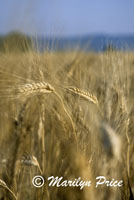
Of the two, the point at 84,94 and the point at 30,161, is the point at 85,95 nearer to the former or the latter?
the point at 84,94

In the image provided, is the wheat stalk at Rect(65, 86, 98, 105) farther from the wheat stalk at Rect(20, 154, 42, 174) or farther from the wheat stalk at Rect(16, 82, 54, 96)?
A: the wheat stalk at Rect(20, 154, 42, 174)

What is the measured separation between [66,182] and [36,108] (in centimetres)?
50

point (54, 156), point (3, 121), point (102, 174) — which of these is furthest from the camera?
point (3, 121)

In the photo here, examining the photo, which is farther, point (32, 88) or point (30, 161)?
point (30, 161)

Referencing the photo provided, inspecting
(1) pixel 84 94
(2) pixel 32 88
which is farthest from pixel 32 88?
(1) pixel 84 94

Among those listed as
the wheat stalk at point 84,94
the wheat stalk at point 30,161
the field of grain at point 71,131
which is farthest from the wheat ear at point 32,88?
the wheat stalk at point 30,161

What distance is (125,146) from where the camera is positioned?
1252 millimetres

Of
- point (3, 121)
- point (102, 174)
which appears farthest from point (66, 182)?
point (3, 121)

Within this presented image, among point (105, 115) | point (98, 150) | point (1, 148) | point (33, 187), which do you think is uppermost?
point (105, 115)

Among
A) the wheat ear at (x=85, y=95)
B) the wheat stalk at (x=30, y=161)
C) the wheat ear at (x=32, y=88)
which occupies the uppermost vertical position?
the wheat ear at (x=32, y=88)

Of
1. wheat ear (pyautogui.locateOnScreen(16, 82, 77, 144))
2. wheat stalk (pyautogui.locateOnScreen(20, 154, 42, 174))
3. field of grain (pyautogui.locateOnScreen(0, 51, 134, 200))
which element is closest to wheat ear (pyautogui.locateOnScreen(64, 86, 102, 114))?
field of grain (pyautogui.locateOnScreen(0, 51, 134, 200))

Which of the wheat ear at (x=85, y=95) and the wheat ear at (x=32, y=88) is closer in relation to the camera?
the wheat ear at (x=32, y=88)

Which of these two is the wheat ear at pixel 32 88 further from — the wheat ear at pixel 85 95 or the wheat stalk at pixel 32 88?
the wheat ear at pixel 85 95

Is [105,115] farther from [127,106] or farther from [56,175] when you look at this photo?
[56,175]
